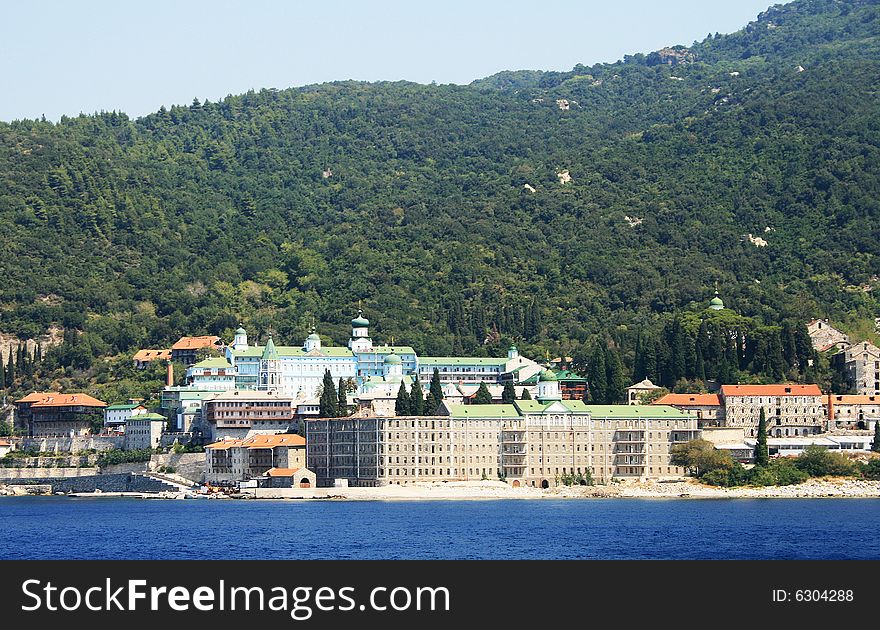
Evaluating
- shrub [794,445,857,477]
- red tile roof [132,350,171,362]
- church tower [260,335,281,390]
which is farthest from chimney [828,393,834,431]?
red tile roof [132,350,171,362]

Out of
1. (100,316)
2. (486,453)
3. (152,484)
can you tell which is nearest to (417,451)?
(486,453)

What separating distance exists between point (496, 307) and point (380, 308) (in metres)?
11.7

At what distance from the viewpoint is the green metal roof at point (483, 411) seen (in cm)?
12812

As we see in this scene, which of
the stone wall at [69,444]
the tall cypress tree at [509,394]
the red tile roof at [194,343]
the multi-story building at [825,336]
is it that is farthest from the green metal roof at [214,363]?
the multi-story building at [825,336]

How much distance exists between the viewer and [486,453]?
128 metres

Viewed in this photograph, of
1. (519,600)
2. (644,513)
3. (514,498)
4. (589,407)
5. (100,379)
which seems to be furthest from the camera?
(100,379)

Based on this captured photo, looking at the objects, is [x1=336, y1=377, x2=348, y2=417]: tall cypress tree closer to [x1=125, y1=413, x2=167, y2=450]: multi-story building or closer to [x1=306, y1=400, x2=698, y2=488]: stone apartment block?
[x1=306, y1=400, x2=698, y2=488]: stone apartment block

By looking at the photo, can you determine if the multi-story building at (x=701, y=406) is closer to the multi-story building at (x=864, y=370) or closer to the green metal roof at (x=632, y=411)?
the green metal roof at (x=632, y=411)

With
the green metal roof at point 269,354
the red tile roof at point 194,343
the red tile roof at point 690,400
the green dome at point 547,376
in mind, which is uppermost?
the red tile roof at point 194,343

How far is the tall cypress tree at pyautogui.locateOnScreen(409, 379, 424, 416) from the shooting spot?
427 feet

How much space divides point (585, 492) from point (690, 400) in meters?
14.4

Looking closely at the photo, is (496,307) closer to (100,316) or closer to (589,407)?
(100,316)

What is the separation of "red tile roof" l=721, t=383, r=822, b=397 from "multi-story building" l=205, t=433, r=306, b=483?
30598 mm

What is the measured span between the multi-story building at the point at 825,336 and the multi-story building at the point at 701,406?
1799 centimetres
